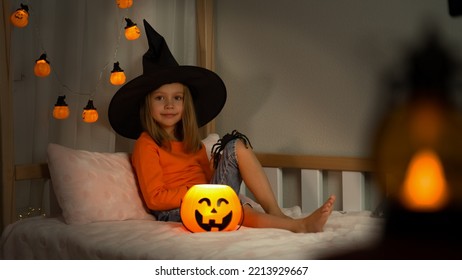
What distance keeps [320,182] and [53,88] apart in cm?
69

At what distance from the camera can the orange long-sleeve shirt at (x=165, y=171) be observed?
1.18m

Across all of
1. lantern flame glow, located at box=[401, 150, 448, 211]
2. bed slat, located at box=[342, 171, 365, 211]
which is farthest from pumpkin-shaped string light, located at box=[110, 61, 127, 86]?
lantern flame glow, located at box=[401, 150, 448, 211]

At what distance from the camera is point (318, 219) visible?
38.3 inches

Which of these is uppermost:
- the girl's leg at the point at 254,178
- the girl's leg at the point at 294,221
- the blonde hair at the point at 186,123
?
the blonde hair at the point at 186,123

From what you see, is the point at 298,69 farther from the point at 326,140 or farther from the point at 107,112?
the point at 107,112

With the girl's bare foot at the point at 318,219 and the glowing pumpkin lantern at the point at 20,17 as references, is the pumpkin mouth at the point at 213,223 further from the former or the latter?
the glowing pumpkin lantern at the point at 20,17

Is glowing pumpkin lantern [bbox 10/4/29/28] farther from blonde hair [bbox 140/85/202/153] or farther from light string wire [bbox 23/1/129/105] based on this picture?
blonde hair [bbox 140/85/202/153]

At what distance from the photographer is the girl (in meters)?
1.19

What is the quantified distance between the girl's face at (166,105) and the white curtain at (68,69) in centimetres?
14

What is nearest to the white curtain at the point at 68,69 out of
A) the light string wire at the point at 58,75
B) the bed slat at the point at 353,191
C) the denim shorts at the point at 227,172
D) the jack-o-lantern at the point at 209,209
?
the light string wire at the point at 58,75

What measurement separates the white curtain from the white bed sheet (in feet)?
0.60

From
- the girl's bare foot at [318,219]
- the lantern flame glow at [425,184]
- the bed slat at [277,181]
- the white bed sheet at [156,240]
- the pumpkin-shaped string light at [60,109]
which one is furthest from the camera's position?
the bed slat at [277,181]

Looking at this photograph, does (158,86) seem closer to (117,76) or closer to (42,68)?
(117,76)

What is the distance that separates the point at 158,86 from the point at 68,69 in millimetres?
216
